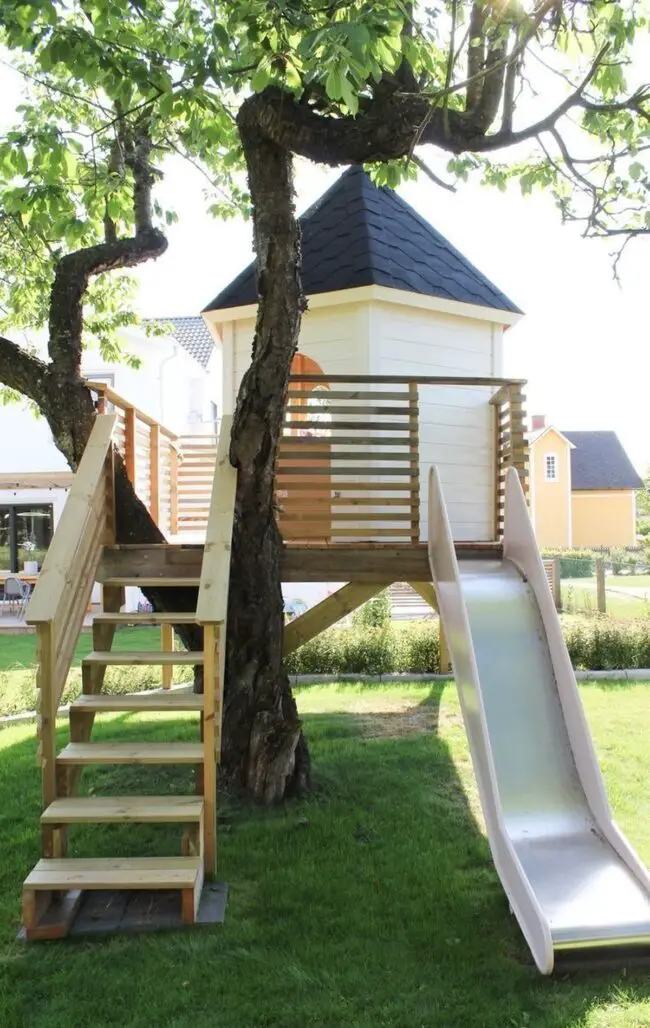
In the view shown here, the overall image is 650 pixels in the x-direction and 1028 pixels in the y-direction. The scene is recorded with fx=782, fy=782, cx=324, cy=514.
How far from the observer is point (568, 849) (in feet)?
13.7

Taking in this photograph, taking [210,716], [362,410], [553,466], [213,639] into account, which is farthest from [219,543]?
[553,466]

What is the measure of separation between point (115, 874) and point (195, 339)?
2405 cm

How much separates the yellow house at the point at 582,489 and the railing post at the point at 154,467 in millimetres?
32481

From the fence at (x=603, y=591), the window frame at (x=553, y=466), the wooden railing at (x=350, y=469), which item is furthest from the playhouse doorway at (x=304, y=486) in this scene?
the window frame at (x=553, y=466)

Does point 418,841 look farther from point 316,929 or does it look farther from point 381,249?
point 381,249

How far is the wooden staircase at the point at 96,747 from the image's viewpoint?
3898 millimetres

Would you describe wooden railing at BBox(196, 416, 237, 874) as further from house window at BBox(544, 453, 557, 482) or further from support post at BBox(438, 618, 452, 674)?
house window at BBox(544, 453, 557, 482)

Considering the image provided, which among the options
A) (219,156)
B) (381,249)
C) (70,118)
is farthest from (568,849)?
(70,118)

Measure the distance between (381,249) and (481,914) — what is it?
691 cm

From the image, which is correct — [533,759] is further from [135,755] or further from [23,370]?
[23,370]

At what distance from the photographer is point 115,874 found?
3.86 metres

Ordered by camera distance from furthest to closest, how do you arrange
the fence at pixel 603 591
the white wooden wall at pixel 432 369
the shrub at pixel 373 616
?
1. the fence at pixel 603 591
2. the shrub at pixel 373 616
3. the white wooden wall at pixel 432 369

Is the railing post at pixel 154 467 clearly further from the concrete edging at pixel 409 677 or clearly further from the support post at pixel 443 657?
the support post at pixel 443 657

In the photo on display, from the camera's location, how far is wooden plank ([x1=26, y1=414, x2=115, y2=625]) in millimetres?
3984
